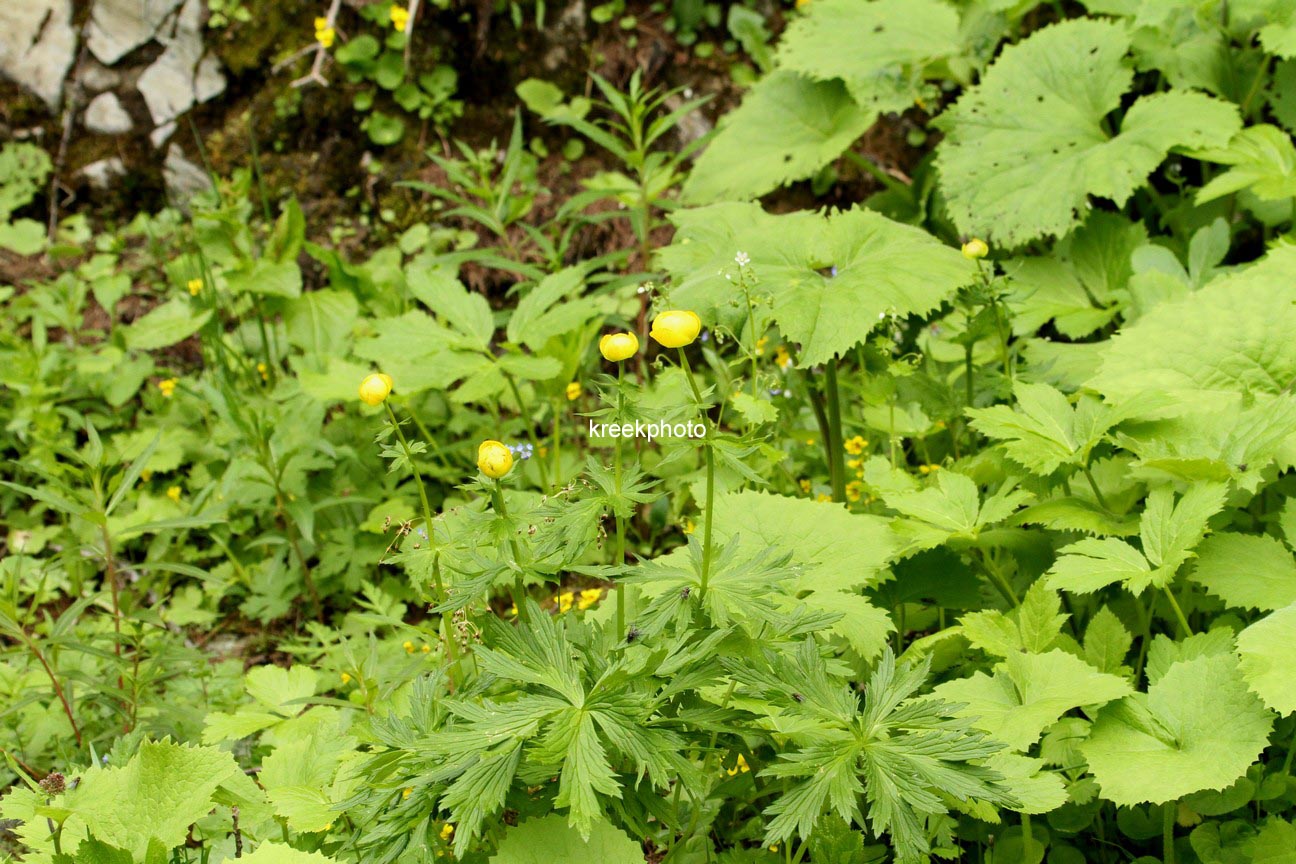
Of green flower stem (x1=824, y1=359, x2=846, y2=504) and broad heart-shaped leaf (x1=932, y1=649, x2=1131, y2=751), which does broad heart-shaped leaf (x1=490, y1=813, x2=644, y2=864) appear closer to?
broad heart-shaped leaf (x1=932, y1=649, x2=1131, y2=751)

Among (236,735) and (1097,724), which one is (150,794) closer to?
(236,735)

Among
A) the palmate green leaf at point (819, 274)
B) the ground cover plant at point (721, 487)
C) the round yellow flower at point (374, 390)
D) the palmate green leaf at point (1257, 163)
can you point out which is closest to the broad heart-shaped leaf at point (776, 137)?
the ground cover plant at point (721, 487)

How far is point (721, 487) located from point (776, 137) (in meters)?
1.60

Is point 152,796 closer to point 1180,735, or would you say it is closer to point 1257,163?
point 1180,735

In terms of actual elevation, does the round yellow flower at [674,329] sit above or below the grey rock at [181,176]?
above

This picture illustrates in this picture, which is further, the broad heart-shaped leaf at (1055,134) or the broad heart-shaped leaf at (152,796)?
the broad heart-shaped leaf at (1055,134)

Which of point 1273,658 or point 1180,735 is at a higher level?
point 1273,658

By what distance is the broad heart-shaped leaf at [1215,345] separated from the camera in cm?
200

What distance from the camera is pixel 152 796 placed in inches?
60.9

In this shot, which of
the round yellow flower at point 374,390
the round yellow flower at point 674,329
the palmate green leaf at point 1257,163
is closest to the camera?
the round yellow flower at point 674,329

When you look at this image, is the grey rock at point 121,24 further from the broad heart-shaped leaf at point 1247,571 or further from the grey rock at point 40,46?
the broad heart-shaped leaf at point 1247,571

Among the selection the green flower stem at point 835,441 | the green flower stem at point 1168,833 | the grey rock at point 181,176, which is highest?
the grey rock at point 181,176

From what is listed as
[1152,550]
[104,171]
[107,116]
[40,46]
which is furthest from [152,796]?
[40,46]

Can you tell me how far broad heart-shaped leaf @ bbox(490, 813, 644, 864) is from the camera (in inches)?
55.5
